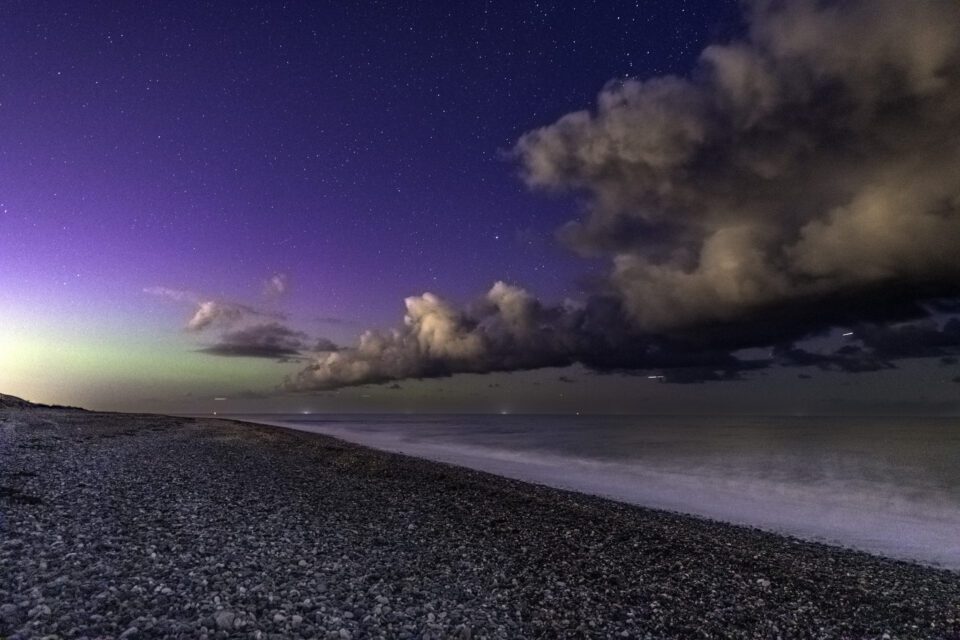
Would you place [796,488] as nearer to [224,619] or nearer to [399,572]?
[399,572]

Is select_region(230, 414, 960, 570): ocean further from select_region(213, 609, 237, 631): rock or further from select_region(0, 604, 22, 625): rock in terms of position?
select_region(0, 604, 22, 625): rock

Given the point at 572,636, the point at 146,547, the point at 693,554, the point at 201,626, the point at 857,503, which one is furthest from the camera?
the point at 857,503

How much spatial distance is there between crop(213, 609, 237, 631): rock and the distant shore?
0.12 feet

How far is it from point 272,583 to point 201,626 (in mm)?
2110

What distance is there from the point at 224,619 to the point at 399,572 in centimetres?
414

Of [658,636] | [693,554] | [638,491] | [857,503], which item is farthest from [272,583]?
[857,503]

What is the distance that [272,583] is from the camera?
10469 millimetres

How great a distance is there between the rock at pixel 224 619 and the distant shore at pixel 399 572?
0.12 feet

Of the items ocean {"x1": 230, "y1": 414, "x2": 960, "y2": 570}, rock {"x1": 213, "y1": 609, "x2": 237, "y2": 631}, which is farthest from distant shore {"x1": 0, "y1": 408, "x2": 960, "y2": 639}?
ocean {"x1": 230, "y1": 414, "x2": 960, "y2": 570}

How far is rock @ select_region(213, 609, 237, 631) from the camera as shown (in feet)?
27.8

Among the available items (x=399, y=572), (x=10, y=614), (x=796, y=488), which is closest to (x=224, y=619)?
(x=10, y=614)

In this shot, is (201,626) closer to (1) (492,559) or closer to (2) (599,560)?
(1) (492,559)

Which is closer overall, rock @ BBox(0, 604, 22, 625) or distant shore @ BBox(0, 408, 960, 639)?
rock @ BBox(0, 604, 22, 625)

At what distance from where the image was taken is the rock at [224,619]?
27.8 ft
